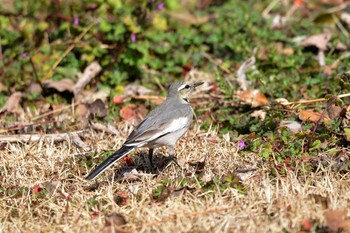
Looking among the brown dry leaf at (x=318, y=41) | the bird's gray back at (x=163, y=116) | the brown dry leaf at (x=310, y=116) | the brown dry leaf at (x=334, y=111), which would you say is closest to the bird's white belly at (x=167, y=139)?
the bird's gray back at (x=163, y=116)

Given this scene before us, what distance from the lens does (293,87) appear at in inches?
309

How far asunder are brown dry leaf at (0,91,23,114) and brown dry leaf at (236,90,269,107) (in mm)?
2610

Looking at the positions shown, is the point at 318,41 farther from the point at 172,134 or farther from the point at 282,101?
the point at 172,134

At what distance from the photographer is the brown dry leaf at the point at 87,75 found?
8422 millimetres

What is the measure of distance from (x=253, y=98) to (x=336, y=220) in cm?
281

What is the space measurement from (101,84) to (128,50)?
55 cm

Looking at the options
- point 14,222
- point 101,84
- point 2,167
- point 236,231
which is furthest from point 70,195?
point 101,84

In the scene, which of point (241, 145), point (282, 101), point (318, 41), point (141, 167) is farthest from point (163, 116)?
point (318, 41)

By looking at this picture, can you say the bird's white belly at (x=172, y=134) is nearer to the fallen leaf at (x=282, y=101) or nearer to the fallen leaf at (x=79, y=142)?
the fallen leaf at (x=79, y=142)

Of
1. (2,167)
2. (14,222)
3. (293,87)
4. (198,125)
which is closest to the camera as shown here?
(14,222)

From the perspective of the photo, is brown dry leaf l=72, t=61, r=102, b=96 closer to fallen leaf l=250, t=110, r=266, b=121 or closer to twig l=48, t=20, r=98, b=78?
twig l=48, t=20, r=98, b=78

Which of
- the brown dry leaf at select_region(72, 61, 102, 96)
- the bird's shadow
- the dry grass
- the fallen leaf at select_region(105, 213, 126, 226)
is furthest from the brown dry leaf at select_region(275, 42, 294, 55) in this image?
the fallen leaf at select_region(105, 213, 126, 226)

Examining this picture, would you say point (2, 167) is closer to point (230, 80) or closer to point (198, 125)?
point (198, 125)

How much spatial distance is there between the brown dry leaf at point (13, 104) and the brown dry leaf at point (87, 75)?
0.69m
